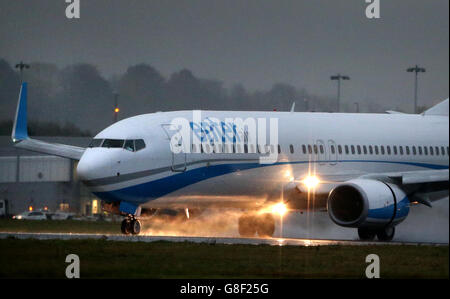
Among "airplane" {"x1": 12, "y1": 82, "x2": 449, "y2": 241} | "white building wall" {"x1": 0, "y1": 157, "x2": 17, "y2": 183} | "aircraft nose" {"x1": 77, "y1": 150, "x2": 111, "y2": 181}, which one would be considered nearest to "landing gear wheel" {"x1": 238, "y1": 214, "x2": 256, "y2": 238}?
"airplane" {"x1": 12, "y1": 82, "x2": 449, "y2": 241}

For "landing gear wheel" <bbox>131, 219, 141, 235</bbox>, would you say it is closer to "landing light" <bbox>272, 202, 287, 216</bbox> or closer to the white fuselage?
the white fuselage

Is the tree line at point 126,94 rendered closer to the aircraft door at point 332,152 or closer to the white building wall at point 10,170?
the aircraft door at point 332,152

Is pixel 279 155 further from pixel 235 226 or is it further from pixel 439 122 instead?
pixel 439 122

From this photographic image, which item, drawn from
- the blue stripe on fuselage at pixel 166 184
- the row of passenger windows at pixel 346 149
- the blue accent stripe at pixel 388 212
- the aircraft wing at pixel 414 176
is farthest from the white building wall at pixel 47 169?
the blue accent stripe at pixel 388 212

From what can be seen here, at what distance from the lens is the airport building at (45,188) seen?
55.7 meters

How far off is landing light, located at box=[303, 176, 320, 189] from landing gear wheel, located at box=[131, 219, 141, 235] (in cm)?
580

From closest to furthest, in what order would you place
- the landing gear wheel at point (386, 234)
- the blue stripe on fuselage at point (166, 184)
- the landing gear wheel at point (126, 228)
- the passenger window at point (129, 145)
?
the blue stripe on fuselage at point (166, 184), the passenger window at point (129, 145), the landing gear wheel at point (126, 228), the landing gear wheel at point (386, 234)

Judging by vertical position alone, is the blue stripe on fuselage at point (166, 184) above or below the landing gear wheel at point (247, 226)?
above

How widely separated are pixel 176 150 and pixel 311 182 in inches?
200

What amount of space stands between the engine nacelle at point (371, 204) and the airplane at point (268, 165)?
3 cm

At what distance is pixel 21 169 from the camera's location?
5575 centimetres

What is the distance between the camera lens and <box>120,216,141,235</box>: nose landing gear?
100 ft
